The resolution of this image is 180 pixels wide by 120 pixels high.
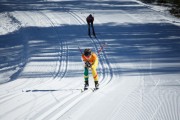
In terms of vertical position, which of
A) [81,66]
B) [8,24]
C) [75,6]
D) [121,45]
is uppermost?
[75,6]

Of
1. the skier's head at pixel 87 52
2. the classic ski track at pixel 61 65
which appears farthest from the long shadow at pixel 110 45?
the skier's head at pixel 87 52

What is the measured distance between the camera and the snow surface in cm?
890

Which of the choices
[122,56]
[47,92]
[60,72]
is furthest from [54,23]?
[47,92]

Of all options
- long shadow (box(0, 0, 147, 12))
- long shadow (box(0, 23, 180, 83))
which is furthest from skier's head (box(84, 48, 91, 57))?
long shadow (box(0, 0, 147, 12))

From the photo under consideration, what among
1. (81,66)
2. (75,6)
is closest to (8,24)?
(75,6)

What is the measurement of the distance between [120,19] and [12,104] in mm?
23401

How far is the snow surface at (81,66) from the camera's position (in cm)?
890

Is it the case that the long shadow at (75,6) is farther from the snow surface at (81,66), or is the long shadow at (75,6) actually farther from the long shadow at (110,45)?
the long shadow at (110,45)

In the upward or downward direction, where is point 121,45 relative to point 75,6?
downward

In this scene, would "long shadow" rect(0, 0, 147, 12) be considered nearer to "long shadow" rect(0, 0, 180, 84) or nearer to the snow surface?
the snow surface

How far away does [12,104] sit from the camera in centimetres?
945

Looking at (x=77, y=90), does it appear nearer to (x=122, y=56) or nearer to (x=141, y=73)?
(x=141, y=73)

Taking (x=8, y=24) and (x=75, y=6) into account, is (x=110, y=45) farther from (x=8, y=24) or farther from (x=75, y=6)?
(x=75, y=6)

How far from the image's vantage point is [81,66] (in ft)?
52.4
